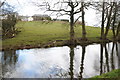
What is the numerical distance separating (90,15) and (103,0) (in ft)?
9.76

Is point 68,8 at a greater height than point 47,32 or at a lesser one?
greater

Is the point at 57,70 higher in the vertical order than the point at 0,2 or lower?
lower

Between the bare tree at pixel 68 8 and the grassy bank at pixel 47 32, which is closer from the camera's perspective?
the bare tree at pixel 68 8

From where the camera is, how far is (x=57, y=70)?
8.32 m

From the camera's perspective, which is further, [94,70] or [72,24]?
[72,24]

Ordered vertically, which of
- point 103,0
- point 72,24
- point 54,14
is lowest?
point 72,24

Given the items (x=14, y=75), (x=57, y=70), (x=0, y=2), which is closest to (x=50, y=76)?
(x=57, y=70)

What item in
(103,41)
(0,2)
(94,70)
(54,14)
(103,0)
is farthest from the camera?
(103,41)

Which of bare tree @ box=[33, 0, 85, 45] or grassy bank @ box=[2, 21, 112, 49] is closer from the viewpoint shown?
bare tree @ box=[33, 0, 85, 45]

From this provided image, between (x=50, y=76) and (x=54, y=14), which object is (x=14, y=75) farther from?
(x=54, y=14)

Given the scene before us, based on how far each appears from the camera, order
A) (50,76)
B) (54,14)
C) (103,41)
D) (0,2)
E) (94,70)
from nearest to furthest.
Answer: (0,2) → (50,76) → (94,70) → (54,14) → (103,41)

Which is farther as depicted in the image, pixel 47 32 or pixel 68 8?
pixel 47 32

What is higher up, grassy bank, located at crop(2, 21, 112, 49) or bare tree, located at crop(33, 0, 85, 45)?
bare tree, located at crop(33, 0, 85, 45)

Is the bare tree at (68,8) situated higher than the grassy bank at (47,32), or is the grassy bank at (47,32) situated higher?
the bare tree at (68,8)
